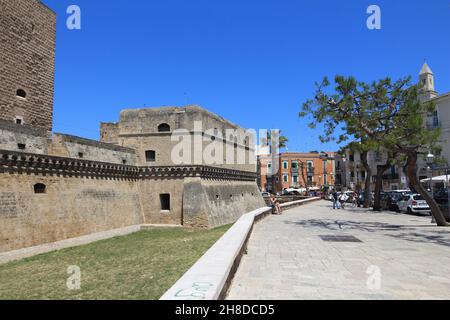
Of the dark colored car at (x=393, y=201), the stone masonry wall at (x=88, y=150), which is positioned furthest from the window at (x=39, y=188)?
the dark colored car at (x=393, y=201)

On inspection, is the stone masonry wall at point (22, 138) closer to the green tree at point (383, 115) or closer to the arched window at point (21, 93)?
the arched window at point (21, 93)

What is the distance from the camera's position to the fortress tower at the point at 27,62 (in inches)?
728

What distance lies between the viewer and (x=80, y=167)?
62.7 feet

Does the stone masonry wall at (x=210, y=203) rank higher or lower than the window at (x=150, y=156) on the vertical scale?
lower

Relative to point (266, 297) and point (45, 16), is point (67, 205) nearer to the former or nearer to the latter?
point (45, 16)

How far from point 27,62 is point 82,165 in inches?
266

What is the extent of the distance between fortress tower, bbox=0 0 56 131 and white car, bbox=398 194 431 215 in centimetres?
2291

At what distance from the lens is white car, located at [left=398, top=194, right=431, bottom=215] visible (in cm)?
2162

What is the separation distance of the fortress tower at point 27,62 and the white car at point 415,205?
902 inches

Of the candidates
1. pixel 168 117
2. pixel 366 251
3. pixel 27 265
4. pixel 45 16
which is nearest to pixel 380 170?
pixel 168 117

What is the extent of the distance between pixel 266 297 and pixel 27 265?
1161 centimetres

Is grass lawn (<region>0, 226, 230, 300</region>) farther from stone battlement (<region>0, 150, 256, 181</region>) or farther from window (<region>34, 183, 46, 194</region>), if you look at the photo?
stone battlement (<region>0, 150, 256, 181</region>)

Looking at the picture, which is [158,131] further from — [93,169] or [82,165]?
[82,165]

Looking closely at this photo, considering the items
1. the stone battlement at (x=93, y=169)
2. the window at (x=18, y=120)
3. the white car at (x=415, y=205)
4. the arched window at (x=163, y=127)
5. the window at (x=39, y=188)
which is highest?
the arched window at (x=163, y=127)
